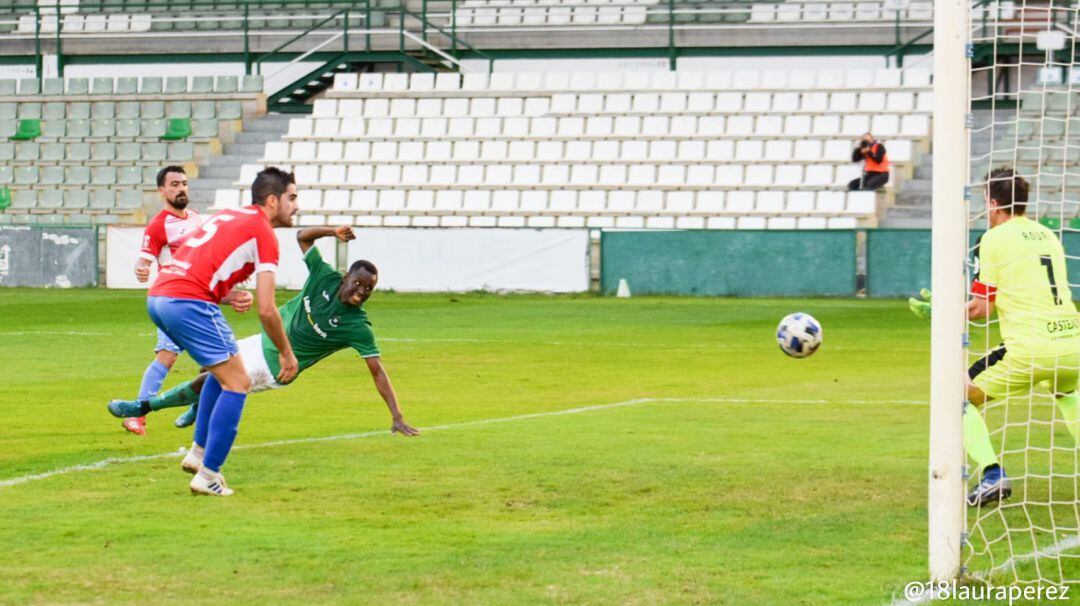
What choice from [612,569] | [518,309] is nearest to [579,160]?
[518,309]

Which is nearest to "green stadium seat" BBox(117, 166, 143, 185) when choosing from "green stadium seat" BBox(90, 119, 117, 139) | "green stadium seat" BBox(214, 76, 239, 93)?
"green stadium seat" BBox(90, 119, 117, 139)

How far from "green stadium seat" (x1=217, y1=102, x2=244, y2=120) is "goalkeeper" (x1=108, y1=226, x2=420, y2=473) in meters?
30.2

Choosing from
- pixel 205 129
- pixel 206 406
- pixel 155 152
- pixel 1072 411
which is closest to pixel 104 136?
pixel 155 152

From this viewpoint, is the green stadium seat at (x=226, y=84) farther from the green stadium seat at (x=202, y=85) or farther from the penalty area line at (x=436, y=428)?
the penalty area line at (x=436, y=428)

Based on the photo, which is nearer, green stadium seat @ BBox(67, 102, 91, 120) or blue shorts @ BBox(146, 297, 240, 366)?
blue shorts @ BBox(146, 297, 240, 366)

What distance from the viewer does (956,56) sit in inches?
276

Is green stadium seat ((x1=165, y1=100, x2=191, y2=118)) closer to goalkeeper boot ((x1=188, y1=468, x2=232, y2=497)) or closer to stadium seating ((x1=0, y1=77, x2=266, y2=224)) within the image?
stadium seating ((x1=0, y1=77, x2=266, y2=224))

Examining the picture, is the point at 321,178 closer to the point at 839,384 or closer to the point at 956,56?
the point at 839,384

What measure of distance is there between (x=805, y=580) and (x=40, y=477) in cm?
498

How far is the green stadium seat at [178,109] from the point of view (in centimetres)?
4109

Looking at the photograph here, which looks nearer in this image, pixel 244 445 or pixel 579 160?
pixel 244 445

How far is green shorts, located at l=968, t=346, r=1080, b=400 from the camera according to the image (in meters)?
9.21

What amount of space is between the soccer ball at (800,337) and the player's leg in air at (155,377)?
504 cm

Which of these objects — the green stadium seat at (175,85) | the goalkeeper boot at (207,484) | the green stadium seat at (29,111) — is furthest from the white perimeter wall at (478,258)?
the goalkeeper boot at (207,484)
